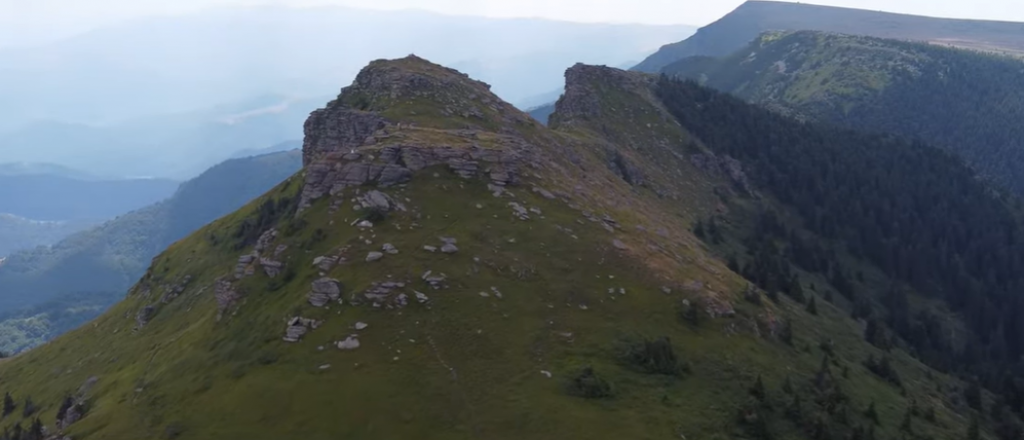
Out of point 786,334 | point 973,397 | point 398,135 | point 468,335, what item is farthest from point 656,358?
point 973,397

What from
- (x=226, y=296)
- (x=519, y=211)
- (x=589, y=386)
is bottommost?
(x=589, y=386)

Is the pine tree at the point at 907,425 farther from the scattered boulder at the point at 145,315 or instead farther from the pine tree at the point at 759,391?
the scattered boulder at the point at 145,315

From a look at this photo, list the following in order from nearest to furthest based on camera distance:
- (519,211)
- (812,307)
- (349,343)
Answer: (349,343) → (519,211) → (812,307)

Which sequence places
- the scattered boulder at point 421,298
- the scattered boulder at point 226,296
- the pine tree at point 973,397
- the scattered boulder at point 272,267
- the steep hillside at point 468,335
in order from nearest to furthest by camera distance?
the steep hillside at point 468,335 < the scattered boulder at point 421,298 < the scattered boulder at point 226,296 < the scattered boulder at point 272,267 < the pine tree at point 973,397

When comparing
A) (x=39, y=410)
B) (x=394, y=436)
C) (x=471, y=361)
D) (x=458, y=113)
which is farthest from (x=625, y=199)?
(x=39, y=410)

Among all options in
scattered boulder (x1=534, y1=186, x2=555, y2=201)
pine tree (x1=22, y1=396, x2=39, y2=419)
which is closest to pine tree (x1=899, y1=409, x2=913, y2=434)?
scattered boulder (x1=534, y1=186, x2=555, y2=201)

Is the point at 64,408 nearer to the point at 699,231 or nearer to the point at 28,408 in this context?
the point at 28,408

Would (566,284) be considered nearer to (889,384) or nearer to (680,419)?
(680,419)

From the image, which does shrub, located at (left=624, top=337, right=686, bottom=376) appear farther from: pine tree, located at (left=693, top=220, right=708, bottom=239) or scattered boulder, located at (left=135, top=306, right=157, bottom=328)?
scattered boulder, located at (left=135, top=306, right=157, bottom=328)

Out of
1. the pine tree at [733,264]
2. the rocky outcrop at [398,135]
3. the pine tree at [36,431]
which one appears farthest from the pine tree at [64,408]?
the pine tree at [733,264]
